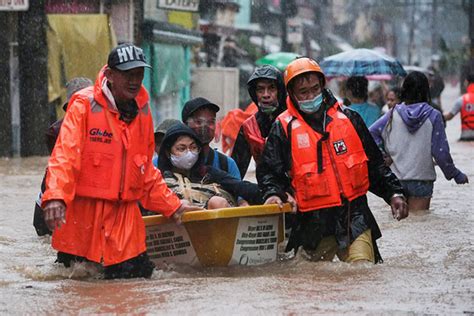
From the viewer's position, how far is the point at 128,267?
726cm

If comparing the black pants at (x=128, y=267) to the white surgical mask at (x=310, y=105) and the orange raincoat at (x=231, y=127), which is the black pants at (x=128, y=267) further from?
the orange raincoat at (x=231, y=127)

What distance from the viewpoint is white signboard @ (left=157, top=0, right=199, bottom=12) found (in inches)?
931

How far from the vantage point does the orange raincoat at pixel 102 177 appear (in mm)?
7008

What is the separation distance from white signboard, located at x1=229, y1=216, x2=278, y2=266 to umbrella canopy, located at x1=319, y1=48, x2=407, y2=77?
9.22m

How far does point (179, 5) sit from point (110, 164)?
17.4 metres

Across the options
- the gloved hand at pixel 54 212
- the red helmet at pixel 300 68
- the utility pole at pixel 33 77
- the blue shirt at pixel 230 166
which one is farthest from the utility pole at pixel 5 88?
the gloved hand at pixel 54 212

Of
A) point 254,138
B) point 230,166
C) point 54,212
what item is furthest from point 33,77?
point 54,212

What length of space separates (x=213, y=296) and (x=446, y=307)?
1336 mm

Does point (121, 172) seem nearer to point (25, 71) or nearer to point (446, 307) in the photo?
point (446, 307)

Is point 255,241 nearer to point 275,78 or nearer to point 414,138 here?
point 275,78

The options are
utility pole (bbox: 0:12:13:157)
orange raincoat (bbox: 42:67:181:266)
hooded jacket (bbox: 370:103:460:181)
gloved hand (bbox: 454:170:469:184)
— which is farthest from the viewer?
utility pole (bbox: 0:12:13:157)

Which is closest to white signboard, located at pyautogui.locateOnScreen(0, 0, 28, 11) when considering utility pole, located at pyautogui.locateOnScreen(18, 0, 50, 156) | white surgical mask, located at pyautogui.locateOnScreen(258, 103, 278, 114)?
utility pole, located at pyautogui.locateOnScreen(18, 0, 50, 156)

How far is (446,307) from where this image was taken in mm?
6516

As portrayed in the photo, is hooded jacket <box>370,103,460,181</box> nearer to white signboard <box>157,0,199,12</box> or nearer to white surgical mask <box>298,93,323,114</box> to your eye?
white surgical mask <box>298,93,323,114</box>
